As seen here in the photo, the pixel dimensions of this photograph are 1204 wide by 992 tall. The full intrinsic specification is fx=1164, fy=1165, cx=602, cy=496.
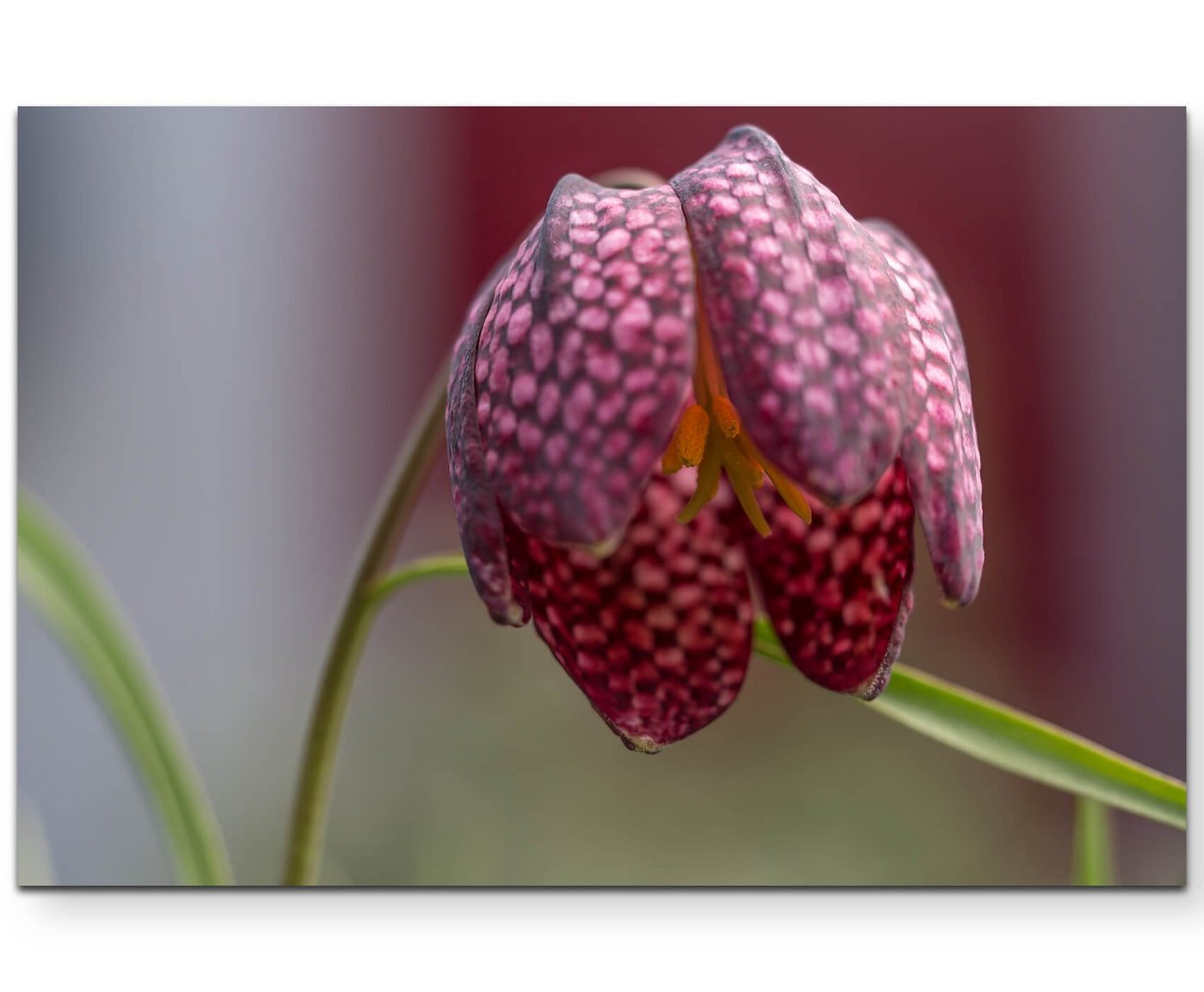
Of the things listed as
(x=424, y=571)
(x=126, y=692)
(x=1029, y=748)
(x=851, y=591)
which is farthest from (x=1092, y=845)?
(x=126, y=692)

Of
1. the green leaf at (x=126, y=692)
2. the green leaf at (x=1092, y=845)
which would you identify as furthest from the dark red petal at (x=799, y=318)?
the green leaf at (x=126, y=692)

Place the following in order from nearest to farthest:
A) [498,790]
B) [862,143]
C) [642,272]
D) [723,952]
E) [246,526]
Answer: [642,272] < [723,952] < [862,143] < [246,526] < [498,790]

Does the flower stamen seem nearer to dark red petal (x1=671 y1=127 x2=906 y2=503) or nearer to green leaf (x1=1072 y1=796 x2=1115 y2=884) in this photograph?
dark red petal (x1=671 y1=127 x2=906 y2=503)

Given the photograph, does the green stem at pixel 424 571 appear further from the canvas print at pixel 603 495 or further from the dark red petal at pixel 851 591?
the dark red petal at pixel 851 591

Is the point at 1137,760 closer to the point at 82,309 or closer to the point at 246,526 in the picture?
the point at 246,526

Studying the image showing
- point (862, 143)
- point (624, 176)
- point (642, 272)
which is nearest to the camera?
point (642, 272)

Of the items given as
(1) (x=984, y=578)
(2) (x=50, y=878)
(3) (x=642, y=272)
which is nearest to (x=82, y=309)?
(2) (x=50, y=878)

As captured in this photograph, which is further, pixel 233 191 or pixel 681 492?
pixel 233 191
